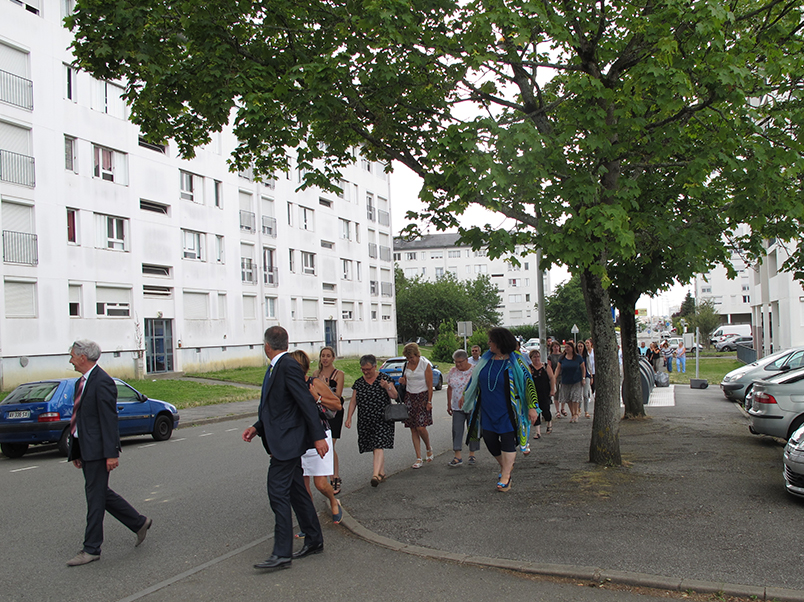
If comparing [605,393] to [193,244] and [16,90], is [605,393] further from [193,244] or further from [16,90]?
[193,244]

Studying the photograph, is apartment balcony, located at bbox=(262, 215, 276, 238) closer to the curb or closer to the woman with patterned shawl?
the woman with patterned shawl

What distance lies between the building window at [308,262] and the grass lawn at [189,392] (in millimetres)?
17320

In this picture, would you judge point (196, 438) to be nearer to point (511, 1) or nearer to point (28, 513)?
point (28, 513)

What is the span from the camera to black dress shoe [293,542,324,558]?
5912mm

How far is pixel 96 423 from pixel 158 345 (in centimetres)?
2824

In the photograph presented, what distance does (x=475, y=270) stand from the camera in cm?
11900

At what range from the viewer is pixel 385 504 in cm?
762

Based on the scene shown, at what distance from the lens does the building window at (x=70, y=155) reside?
28542 millimetres

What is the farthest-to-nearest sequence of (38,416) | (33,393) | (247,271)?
1. (247,271)
2. (33,393)
3. (38,416)

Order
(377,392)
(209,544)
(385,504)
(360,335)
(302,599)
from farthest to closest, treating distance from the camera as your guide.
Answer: (360,335) < (377,392) < (385,504) < (209,544) < (302,599)

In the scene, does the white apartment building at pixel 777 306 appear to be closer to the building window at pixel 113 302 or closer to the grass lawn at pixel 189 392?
the grass lawn at pixel 189 392

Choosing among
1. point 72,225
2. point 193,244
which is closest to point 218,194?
point 193,244

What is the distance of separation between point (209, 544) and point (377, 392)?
290cm

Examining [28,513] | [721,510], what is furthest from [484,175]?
[28,513]
